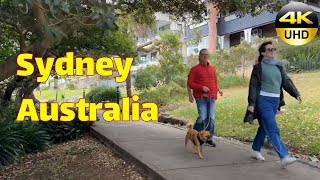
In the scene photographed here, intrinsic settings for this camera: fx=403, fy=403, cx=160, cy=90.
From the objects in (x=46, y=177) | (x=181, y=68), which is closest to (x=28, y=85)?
(x=181, y=68)

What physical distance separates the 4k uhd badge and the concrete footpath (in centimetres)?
1062

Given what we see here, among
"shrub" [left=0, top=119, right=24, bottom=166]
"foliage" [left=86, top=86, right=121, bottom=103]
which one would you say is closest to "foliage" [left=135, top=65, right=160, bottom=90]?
"foliage" [left=86, top=86, right=121, bottom=103]

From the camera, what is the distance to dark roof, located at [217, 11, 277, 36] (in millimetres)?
29953

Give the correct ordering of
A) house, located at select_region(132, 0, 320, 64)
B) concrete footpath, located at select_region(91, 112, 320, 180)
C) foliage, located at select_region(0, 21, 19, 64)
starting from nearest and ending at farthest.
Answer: concrete footpath, located at select_region(91, 112, 320, 180), foliage, located at select_region(0, 21, 19, 64), house, located at select_region(132, 0, 320, 64)

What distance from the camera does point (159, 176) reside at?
212 inches

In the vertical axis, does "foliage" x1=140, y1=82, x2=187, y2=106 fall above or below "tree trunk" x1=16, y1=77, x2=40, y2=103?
below

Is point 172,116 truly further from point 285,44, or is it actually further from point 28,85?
point 285,44

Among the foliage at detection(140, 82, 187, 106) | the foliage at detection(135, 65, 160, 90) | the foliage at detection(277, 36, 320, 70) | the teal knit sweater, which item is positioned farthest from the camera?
the foliage at detection(277, 36, 320, 70)

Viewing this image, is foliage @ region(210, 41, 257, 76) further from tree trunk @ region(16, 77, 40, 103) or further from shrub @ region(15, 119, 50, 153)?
shrub @ region(15, 119, 50, 153)

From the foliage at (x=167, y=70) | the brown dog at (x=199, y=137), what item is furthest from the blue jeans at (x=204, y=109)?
the foliage at (x=167, y=70)

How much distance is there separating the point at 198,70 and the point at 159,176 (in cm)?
228

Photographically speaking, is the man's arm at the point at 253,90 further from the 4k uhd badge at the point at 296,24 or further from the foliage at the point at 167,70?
the foliage at the point at 167,70

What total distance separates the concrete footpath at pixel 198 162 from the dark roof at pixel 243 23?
22.4 metres

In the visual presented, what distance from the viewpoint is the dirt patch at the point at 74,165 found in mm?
6211
